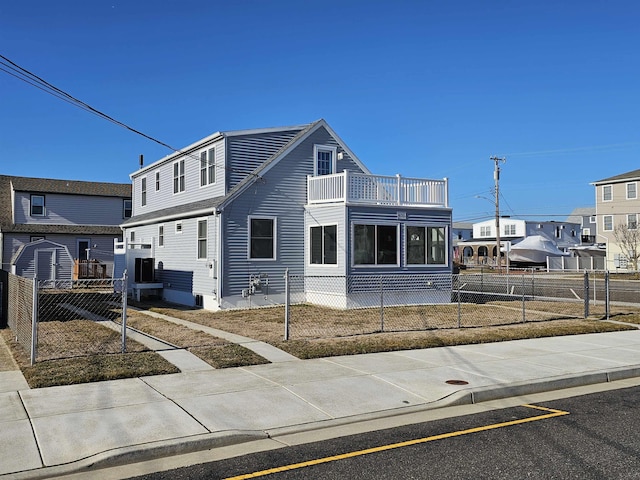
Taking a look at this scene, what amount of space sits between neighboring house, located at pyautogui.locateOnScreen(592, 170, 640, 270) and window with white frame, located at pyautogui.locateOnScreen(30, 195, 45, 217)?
4719 cm

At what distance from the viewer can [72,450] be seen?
19.9ft

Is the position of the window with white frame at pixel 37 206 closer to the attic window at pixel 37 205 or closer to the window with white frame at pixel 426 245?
the attic window at pixel 37 205

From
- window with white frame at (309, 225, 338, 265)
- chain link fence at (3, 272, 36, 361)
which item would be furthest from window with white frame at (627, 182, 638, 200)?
chain link fence at (3, 272, 36, 361)

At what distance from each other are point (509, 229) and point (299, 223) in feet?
243

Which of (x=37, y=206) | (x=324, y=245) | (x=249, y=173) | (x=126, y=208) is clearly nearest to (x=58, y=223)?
(x=37, y=206)

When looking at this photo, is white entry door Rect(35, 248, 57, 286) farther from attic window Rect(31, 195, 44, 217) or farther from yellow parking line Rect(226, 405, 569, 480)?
yellow parking line Rect(226, 405, 569, 480)

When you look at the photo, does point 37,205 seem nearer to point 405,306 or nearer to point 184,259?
point 184,259

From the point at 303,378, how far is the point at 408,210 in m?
12.6

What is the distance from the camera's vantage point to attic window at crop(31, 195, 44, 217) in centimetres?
3693

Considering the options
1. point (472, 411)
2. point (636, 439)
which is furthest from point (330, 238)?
point (636, 439)

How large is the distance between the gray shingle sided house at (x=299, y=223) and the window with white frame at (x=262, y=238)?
0.12 feet

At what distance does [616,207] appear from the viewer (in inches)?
2164

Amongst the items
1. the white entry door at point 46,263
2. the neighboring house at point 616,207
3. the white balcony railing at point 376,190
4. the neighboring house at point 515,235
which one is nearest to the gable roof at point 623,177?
the neighboring house at point 616,207

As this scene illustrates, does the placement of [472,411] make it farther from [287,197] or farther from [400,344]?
[287,197]
